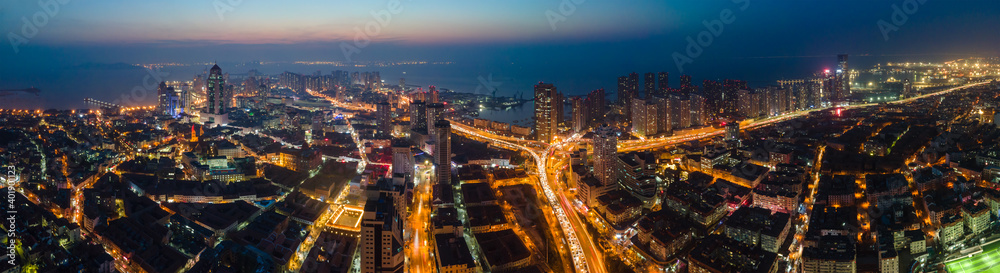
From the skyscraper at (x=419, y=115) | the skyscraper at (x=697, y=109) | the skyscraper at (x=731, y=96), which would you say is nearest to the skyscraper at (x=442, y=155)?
the skyscraper at (x=419, y=115)

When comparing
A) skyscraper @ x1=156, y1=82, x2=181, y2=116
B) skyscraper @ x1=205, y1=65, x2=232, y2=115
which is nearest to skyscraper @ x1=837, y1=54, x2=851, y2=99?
skyscraper @ x1=205, y1=65, x2=232, y2=115

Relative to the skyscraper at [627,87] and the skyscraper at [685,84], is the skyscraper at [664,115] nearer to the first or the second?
the skyscraper at [627,87]

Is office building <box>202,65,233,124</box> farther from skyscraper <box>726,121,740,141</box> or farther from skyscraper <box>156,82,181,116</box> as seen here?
skyscraper <box>726,121,740,141</box>

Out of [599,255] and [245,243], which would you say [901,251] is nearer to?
[599,255]

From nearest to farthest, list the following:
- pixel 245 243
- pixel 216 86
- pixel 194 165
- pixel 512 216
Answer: pixel 245 243, pixel 512 216, pixel 194 165, pixel 216 86

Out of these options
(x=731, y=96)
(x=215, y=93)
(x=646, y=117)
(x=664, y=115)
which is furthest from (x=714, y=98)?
(x=215, y=93)

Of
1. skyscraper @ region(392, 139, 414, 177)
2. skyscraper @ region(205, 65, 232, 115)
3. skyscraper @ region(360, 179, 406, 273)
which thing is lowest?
skyscraper @ region(360, 179, 406, 273)

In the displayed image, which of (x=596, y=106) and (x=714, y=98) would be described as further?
(x=714, y=98)

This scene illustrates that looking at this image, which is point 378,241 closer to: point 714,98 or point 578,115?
point 578,115

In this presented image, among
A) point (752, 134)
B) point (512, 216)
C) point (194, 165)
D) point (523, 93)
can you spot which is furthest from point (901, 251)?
point (523, 93)
